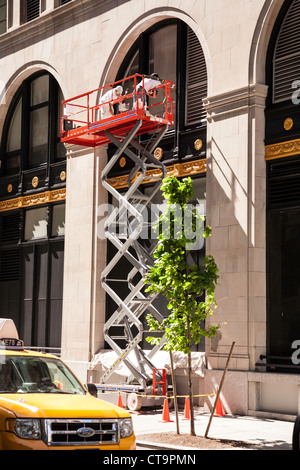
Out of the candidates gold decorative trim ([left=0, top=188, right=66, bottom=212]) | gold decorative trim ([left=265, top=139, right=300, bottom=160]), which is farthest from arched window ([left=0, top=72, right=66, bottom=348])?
gold decorative trim ([left=265, top=139, right=300, bottom=160])

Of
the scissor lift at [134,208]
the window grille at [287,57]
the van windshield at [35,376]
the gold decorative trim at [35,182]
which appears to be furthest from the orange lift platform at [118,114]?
the van windshield at [35,376]

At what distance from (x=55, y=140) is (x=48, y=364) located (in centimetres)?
1633

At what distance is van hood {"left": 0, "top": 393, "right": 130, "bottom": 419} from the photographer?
8.80 meters

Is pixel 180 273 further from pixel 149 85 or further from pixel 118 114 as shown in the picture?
pixel 118 114

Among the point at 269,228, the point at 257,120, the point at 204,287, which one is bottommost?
the point at 204,287

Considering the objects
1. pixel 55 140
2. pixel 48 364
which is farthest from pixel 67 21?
pixel 48 364

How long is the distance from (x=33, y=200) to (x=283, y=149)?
38.0 feet

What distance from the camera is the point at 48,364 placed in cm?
1084

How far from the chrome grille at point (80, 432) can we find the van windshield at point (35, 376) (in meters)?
1.24

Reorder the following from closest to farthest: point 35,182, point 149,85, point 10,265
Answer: point 149,85 → point 35,182 → point 10,265

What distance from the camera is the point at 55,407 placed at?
8.95 meters

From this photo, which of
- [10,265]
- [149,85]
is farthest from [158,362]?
[10,265]

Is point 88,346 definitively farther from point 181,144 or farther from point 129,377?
point 181,144

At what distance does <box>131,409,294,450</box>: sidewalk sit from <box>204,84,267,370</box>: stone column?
5.15ft
